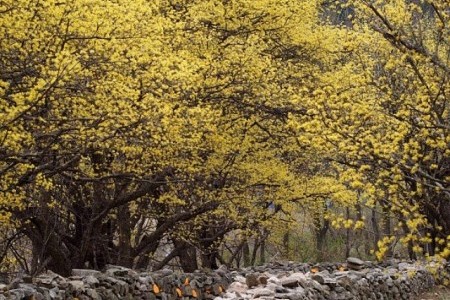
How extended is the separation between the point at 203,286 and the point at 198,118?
3.89m

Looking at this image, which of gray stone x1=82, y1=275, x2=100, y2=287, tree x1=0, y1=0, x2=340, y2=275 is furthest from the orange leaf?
gray stone x1=82, y1=275, x2=100, y2=287

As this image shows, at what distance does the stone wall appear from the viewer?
37.0 feet

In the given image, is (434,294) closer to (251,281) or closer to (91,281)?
(251,281)

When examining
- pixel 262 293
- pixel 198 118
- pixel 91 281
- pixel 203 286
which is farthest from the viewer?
pixel 198 118

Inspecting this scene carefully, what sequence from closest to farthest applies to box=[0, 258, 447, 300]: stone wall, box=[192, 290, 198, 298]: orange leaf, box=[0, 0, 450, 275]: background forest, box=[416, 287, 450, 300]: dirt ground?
box=[0, 0, 450, 275]: background forest, box=[0, 258, 447, 300]: stone wall, box=[192, 290, 198, 298]: orange leaf, box=[416, 287, 450, 300]: dirt ground

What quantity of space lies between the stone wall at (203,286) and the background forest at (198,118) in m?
1.57

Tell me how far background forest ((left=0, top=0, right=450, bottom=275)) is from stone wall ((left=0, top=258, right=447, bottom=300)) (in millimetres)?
1573

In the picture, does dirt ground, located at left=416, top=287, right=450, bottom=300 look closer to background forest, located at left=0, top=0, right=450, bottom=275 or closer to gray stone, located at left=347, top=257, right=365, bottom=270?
background forest, located at left=0, top=0, right=450, bottom=275

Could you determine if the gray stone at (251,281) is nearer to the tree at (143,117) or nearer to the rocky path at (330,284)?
the rocky path at (330,284)

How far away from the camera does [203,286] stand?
50.6 ft

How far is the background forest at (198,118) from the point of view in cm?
1113

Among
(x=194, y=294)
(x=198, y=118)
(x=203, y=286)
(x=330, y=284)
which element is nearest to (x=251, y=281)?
(x=194, y=294)

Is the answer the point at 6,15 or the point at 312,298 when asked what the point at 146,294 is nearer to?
the point at 312,298

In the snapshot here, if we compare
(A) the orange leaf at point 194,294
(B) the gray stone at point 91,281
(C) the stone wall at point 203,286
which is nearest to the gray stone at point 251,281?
(C) the stone wall at point 203,286
